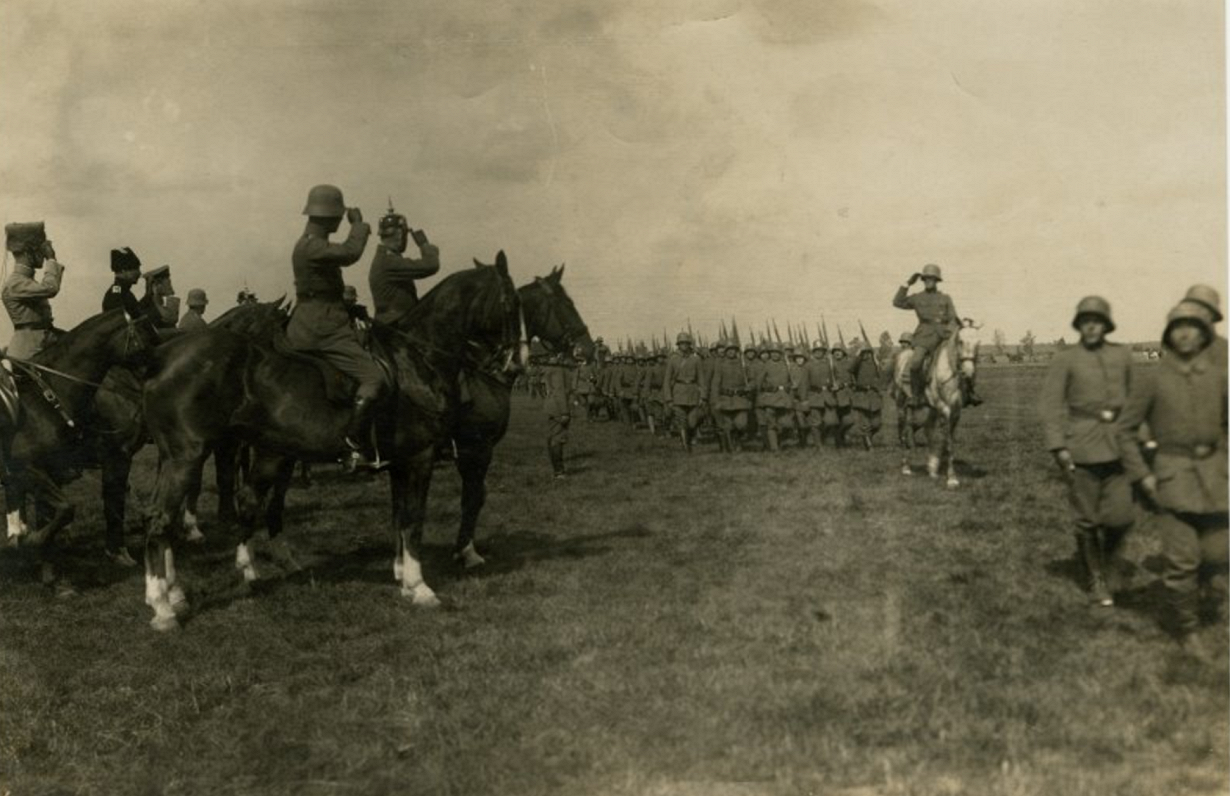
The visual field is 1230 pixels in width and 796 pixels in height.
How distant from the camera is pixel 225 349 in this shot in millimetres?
8047

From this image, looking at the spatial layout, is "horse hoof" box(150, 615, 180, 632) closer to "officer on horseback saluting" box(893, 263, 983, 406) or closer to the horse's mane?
the horse's mane

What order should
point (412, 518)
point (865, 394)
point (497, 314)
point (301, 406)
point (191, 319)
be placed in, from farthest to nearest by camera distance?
point (865, 394) < point (191, 319) < point (497, 314) < point (412, 518) < point (301, 406)

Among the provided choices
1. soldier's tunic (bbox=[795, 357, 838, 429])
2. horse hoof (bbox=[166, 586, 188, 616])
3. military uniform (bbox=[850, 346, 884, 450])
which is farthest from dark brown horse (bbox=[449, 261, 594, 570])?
military uniform (bbox=[850, 346, 884, 450])

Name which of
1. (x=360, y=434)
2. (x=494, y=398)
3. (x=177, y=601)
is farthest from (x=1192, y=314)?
(x=177, y=601)

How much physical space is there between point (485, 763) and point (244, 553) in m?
4.79

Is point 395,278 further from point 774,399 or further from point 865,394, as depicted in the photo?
point 865,394

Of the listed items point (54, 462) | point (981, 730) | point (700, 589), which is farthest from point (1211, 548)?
point (54, 462)

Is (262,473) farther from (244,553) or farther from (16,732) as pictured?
(16,732)

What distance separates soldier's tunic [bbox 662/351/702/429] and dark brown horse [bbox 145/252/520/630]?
12.7 meters

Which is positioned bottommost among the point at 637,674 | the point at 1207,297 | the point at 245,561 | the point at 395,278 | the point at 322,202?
the point at 637,674

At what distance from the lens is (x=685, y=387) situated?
21.9m

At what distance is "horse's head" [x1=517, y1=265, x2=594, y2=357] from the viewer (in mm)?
9367

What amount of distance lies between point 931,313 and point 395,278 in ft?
28.3

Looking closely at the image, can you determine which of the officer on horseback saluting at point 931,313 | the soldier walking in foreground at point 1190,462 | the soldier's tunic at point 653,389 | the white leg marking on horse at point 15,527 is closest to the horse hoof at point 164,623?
the white leg marking on horse at point 15,527
